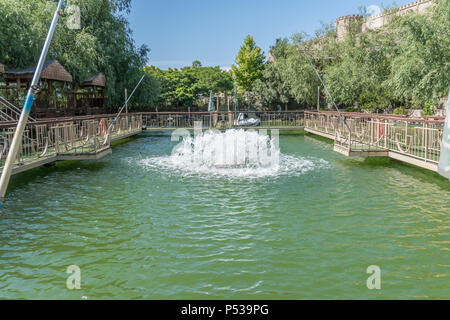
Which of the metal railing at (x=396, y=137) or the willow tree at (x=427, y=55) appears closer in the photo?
the metal railing at (x=396, y=137)

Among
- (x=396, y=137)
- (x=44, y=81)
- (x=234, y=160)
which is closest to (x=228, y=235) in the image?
(x=234, y=160)

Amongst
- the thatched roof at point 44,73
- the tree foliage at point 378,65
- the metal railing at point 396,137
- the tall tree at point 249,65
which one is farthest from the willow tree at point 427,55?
the tall tree at point 249,65

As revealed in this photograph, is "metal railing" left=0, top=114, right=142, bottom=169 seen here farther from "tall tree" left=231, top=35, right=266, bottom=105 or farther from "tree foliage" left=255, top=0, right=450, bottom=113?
"tall tree" left=231, top=35, right=266, bottom=105

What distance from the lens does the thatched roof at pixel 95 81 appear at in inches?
1180

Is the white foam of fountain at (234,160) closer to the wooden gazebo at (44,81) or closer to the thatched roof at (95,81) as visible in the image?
the wooden gazebo at (44,81)

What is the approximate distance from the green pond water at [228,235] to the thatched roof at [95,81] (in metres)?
18.5

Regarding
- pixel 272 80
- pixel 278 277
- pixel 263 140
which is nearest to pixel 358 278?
pixel 278 277

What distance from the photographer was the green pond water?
5.40m

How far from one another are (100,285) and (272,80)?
4323 cm

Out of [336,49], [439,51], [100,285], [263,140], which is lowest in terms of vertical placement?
[100,285]

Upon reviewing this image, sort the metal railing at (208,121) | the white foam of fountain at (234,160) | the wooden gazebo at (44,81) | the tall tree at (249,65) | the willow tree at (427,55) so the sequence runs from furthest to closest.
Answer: the tall tree at (249,65) → the metal railing at (208,121) → the wooden gazebo at (44,81) → the willow tree at (427,55) → the white foam of fountain at (234,160)

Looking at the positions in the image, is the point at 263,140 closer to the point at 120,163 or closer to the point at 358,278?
the point at 120,163

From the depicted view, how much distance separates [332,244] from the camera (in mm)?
6812

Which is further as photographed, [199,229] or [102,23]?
[102,23]
